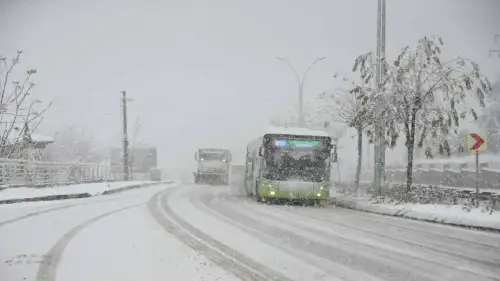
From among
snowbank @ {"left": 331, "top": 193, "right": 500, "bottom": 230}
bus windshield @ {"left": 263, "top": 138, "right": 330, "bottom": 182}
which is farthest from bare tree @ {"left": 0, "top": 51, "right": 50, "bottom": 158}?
snowbank @ {"left": 331, "top": 193, "right": 500, "bottom": 230}

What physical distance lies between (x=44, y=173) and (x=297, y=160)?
1412 cm

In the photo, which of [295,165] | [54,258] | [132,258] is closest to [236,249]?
[132,258]

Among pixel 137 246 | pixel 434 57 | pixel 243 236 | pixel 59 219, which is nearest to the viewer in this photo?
pixel 137 246

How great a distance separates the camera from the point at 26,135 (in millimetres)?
30766

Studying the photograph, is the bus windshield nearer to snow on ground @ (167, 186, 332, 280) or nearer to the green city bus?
the green city bus

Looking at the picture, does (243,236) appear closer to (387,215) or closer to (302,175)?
(387,215)

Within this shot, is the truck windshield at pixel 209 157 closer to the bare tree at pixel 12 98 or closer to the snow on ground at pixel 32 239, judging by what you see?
the bare tree at pixel 12 98

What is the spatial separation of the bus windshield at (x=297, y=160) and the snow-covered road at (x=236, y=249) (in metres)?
7.11

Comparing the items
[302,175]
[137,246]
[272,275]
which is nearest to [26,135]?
[302,175]

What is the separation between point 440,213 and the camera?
1647 centimetres

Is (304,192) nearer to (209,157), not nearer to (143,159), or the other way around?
(209,157)

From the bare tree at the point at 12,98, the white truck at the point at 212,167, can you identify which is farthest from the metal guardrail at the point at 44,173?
the white truck at the point at 212,167

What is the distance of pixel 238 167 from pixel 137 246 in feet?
156

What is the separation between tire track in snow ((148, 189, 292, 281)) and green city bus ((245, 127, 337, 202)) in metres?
8.65
